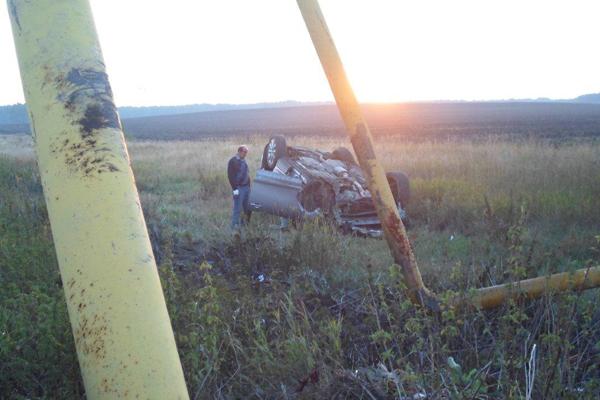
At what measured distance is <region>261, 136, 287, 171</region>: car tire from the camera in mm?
9219

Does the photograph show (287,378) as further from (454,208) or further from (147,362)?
(454,208)

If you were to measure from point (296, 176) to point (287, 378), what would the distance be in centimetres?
624

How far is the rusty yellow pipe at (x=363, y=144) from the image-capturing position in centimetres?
261

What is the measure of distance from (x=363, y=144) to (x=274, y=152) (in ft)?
21.3

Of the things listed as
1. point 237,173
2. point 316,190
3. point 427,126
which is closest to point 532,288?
point 316,190

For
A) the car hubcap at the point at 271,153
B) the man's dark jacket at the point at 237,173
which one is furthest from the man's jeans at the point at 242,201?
the car hubcap at the point at 271,153

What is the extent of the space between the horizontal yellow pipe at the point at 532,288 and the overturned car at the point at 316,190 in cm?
494

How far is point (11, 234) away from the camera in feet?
15.7

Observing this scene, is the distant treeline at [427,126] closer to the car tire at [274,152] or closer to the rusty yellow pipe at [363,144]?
the car tire at [274,152]

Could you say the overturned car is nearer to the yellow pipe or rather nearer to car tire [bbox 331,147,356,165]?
car tire [bbox 331,147,356,165]

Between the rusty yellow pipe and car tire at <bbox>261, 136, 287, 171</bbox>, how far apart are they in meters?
6.34

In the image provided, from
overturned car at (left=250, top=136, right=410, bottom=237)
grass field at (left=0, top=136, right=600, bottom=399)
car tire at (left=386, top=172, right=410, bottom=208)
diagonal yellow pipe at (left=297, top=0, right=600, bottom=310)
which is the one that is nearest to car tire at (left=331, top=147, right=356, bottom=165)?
overturned car at (left=250, top=136, right=410, bottom=237)

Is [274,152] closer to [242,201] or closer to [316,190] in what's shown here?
[242,201]

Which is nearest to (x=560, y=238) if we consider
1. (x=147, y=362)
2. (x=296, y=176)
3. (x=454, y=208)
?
(x=454, y=208)
